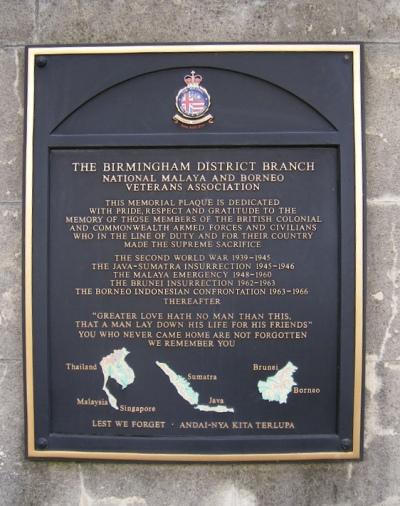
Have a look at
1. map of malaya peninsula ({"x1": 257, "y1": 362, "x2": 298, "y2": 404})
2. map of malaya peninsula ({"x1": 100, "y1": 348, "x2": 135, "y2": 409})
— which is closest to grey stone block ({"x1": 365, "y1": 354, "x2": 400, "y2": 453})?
map of malaya peninsula ({"x1": 257, "y1": 362, "x2": 298, "y2": 404})

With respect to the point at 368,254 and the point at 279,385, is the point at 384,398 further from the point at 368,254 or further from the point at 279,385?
the point at 368,254

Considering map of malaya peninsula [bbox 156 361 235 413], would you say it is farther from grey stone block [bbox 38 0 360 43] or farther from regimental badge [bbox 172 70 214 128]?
grey stone block [bbox 38 0 360 43]

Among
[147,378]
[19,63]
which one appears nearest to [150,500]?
[147,378]

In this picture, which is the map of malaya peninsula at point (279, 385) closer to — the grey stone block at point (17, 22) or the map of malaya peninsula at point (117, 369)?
the map of malaya peninsula at point (117, 369)

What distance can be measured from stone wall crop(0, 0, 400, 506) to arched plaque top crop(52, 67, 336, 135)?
0.91 ft

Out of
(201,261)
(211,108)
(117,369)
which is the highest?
(211,108)

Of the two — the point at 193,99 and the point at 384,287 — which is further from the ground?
the point at 193,99

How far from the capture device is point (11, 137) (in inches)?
140

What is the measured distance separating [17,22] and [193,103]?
1244 mm

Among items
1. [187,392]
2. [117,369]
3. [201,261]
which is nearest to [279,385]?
[187,392]

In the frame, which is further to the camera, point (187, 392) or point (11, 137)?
point (11, 137)

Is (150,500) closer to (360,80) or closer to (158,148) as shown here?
(158,148)

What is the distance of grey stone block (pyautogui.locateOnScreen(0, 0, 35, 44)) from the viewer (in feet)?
11.8

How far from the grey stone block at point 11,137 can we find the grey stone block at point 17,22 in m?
0.17
